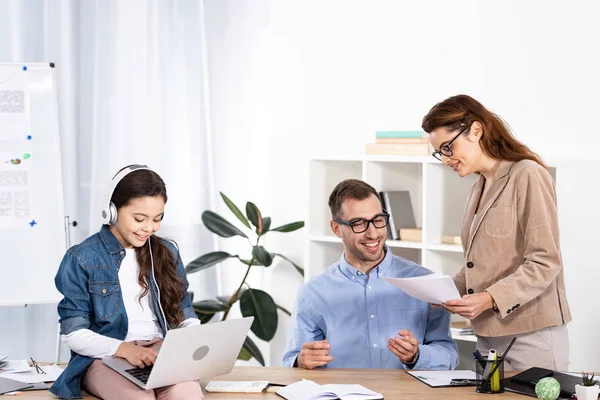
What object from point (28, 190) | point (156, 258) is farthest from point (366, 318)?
point (28, 190)

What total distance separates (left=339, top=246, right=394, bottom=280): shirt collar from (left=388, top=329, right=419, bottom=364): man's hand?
26 centimetres

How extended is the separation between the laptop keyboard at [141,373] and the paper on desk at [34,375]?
34 centimetres

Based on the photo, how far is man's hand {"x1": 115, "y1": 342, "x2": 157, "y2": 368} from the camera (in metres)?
2.29

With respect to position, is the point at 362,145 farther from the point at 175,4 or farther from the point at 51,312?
the point at 51,312

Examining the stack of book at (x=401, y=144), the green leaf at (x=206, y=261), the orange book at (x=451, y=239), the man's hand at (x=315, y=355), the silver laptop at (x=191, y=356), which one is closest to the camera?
the silver laptop at (x=191, y=356)

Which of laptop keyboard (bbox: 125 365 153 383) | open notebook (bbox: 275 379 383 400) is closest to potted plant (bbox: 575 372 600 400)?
open notebook (bbox: 275 379 383 400)

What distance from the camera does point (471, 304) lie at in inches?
95.4

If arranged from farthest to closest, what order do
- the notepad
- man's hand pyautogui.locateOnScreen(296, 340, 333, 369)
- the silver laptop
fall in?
man's hand pyautogui.locateOnScreen(296, 340, 333, 369), the notepad, the silver laptop

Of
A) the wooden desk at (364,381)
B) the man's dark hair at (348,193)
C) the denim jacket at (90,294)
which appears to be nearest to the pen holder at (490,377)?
the wooden desk at (364,381)

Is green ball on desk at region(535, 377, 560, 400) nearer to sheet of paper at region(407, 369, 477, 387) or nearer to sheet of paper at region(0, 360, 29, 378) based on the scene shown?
sheet of paper at region(407, 369, 477, 387)

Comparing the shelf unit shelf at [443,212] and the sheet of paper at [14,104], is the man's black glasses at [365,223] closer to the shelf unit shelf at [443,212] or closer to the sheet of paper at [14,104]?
the shelf unit shelf at [443,212]

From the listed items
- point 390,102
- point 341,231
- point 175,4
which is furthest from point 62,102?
Result: point 341,231

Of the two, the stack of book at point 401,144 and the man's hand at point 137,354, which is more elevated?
the stack of book at point 401,144

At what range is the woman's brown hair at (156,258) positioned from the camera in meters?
2.48
